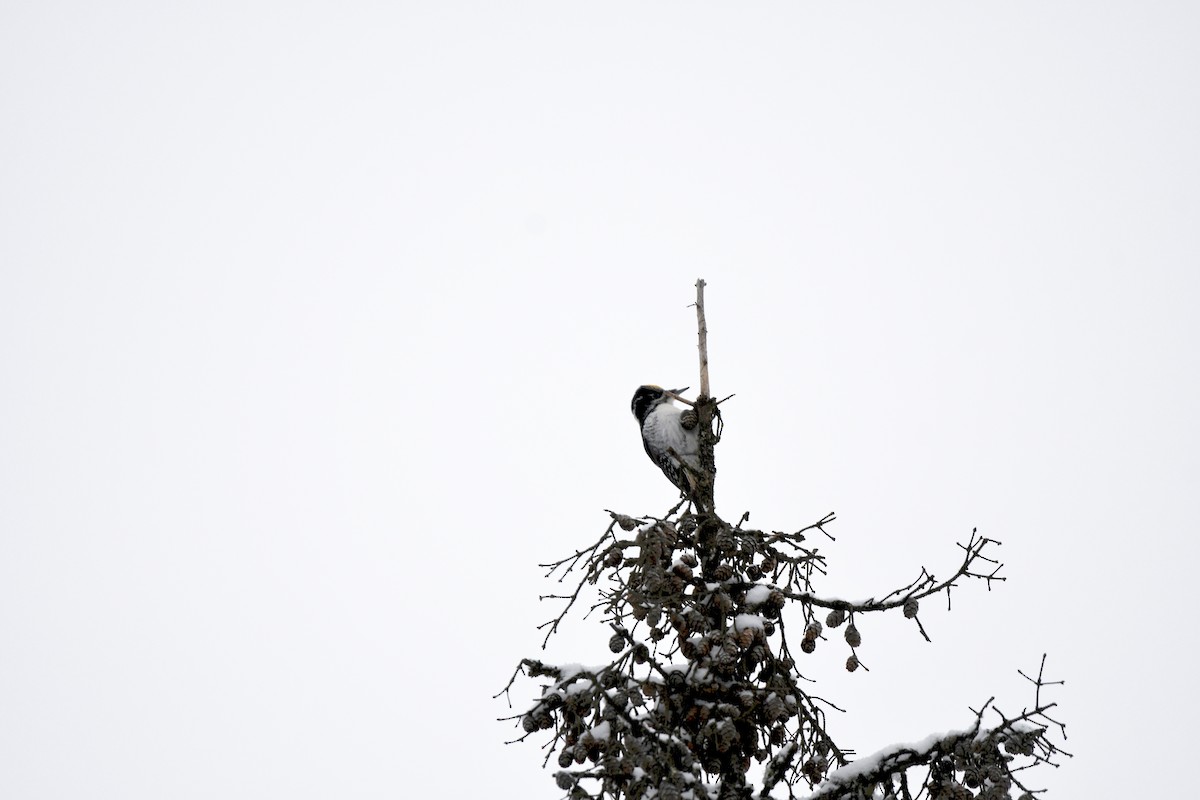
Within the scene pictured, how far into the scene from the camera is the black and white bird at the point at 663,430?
317 inches

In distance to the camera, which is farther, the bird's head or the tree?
the bird's head

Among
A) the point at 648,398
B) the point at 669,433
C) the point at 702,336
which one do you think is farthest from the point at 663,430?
the point at 702,336

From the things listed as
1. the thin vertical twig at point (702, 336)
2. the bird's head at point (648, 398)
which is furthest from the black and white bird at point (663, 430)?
the thin vertical twig at point (702, 336)

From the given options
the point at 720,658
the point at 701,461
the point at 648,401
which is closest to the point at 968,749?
the point at 720,658

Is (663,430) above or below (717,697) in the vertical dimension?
above

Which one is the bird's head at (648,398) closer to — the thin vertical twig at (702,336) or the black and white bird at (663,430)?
the black and white bird at (663,430)

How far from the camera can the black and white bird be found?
805 centimetres

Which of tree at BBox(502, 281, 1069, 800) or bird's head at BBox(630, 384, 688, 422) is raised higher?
bird's head at BBox(630, 384, 688, 422)

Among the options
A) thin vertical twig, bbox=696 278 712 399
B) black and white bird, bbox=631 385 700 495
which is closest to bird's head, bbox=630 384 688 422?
black and white bird, bbox=631 385 700 495

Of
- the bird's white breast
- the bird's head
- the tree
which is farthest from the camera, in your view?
the bird's head

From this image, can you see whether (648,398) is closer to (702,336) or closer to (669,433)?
(669,433)

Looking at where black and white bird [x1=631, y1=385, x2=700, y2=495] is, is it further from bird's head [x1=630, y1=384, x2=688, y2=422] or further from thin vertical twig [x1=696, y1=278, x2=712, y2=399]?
thin vertical twig [x1=696, y1=278, x2=712, y2=399]

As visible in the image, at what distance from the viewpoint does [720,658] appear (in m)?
4.29

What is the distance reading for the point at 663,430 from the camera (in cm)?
836
